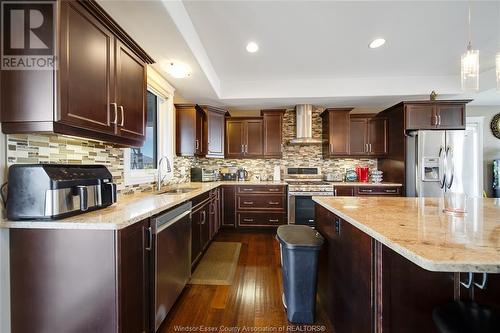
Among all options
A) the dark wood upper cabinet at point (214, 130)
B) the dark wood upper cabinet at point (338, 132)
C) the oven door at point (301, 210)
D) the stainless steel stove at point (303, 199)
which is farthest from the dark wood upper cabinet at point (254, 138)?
the dark wood upper cabinet at point (338, 132)

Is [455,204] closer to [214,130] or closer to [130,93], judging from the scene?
[130,93]

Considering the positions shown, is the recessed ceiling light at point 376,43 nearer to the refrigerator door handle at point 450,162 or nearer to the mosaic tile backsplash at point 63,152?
the refrigerator door handle at point 450,162

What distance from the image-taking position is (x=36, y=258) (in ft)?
3.69

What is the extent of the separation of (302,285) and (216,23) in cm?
251

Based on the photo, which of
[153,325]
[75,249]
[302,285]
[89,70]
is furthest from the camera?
[302,285]

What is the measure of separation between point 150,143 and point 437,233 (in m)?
2.94

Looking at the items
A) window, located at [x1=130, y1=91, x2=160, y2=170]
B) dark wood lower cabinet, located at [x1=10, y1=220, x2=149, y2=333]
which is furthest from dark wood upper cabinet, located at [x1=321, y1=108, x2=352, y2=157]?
dark wood lower cabinet, located at [x1=10, y1=220, x2=149, y2=333]

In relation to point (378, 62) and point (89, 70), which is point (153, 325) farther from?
point (378, 62)

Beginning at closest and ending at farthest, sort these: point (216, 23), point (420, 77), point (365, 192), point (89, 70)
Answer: point (89, 70) < point (216, 23) < point (420, 77) < point (365, 192)

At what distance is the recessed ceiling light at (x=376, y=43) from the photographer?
2.47 m

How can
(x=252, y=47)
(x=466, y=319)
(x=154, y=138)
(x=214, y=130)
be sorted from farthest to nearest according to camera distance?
(x=214, y=130) → (x=154, y=138) → (x=252, y=47) → (x=466, y=319)

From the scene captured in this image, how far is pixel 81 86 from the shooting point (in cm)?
124

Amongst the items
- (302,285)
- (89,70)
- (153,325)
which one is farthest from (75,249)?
(302,285)

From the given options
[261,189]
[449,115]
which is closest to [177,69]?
[261,189]
